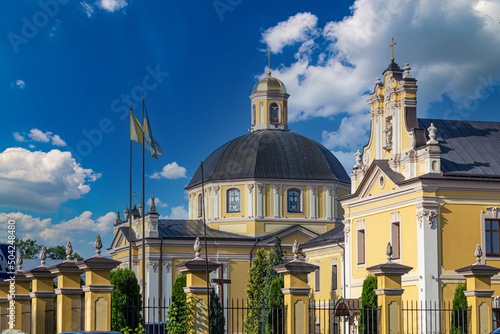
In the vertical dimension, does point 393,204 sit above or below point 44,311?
above

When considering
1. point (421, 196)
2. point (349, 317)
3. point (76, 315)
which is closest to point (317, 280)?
point (421, 196)

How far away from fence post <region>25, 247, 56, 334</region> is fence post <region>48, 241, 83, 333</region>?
81.0 inches

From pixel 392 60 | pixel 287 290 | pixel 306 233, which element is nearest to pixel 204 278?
pixel 287 290

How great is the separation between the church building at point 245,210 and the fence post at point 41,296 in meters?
31.8

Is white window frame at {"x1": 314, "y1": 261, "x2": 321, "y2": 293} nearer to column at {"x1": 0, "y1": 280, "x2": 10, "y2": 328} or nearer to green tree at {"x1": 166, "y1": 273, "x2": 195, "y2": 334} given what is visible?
column at {"x1": 0, "y1": 280, "x2": 10, "y2": 328}

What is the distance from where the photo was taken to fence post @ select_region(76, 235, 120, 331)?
66.8ft

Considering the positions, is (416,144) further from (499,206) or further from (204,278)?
(204,278)

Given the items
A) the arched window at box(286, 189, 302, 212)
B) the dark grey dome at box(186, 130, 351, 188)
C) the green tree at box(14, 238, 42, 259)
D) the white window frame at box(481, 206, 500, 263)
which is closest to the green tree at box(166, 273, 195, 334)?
the white window frame at box(481, 206, 500, 263)

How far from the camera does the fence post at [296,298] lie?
826 inches

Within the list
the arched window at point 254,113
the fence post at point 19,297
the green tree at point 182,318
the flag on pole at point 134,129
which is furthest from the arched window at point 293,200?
the green tree at point 182,318

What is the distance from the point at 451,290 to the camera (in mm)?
34781

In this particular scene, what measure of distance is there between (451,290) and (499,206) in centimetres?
424

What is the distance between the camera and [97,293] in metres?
20.5

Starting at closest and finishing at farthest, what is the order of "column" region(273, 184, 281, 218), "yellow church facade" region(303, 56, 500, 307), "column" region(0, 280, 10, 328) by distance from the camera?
"column" region(0, 280, 10, 328) < "yellow church facade" region(303, 56, 500, 307) < "column" region(273, 184, 281, 218)
